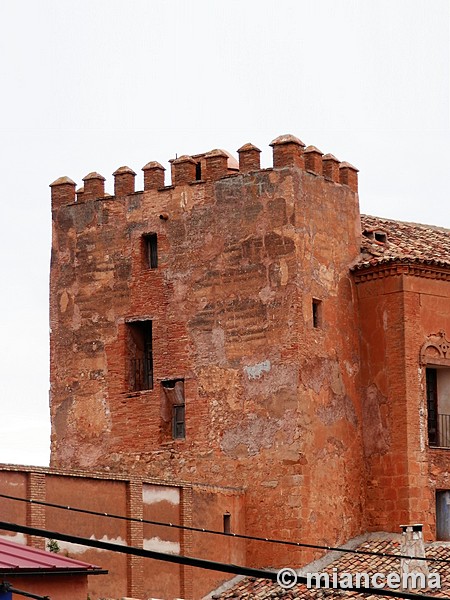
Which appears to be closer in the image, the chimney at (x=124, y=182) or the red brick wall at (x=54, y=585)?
the red brick wall at (x=54, y=585)

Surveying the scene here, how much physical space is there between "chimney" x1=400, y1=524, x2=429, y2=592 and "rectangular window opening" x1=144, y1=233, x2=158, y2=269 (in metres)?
7.70

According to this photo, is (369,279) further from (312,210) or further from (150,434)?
(150,434)

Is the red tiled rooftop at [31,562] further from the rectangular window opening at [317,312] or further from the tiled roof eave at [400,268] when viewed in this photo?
the tiled roof eave at [400,268]

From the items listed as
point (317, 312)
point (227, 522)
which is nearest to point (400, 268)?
point (317, 312)

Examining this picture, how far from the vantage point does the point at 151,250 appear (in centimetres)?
3081

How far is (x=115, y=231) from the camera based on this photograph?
102ft

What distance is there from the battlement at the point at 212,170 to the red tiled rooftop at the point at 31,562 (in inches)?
482

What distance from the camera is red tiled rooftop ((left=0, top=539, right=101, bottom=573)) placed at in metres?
17.2

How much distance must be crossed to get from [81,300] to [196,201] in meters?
3.40

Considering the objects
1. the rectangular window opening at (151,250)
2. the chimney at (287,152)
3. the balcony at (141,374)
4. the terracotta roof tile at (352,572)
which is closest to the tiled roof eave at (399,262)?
the chimney at (287,152)

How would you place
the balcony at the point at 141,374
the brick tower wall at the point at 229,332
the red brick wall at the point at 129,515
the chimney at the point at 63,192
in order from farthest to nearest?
1. the chimney at the point at 63,192
2. the balcony at the point at 141,374
3. the brick tower wall at the point at 229,332
4. the red brick wall at the point at 129,515

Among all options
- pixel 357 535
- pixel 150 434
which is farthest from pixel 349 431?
pixel 150 434

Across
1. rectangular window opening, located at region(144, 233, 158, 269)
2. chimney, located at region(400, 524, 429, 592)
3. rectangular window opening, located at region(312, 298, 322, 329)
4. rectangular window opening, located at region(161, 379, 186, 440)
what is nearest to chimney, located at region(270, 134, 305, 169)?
rectangular window opening, located at region(312, 298, 322, 329)

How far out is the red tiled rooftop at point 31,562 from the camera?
1720 cm
